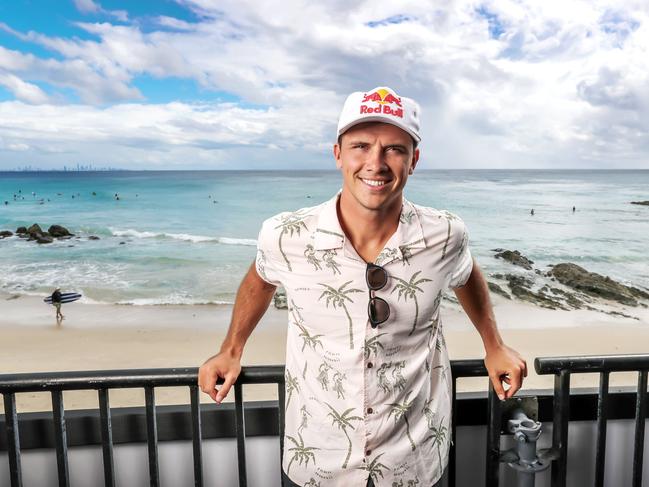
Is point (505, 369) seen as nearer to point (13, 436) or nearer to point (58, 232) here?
point (13, 436)

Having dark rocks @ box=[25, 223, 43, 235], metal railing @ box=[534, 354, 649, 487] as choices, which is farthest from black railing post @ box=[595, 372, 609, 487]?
dark rocks @ box=[25, 223, 43, 235]

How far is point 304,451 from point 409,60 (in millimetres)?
32664

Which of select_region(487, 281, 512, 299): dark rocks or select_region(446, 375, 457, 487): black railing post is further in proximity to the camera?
select_region(487, 281, 512, 299): dark rocks

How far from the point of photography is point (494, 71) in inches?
1320

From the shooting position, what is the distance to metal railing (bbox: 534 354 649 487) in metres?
1.18

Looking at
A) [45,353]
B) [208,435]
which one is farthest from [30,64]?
[208,435]

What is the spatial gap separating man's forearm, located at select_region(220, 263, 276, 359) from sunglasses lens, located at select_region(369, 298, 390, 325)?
292 millimetres

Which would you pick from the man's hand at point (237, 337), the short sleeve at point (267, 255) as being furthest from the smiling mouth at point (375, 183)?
the man's hand at point (237, 337)

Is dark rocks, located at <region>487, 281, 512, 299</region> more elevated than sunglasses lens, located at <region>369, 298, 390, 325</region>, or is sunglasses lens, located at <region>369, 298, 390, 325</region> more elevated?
sunglasses lens, located at <region>369, 298, 390, 325</region>

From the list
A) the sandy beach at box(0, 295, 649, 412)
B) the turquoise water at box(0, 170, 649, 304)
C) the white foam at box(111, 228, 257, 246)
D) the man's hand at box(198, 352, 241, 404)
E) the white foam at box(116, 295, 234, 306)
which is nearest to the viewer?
the man's hand at box(198, 352, 241, 404)

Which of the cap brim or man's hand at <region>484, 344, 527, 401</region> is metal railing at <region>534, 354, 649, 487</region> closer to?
man's hand at <region>484, 344, 527, 401</region>

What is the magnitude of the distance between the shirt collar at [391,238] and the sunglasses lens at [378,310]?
0.24 ft

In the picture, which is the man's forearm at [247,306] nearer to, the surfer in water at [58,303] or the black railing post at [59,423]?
the black railing post at [59,423]

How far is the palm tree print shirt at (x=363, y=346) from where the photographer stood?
1017 mm
